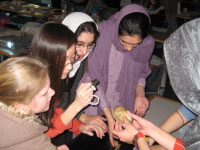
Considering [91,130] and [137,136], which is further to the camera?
[91,130]

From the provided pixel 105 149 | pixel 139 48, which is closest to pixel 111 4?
pixel 139 48

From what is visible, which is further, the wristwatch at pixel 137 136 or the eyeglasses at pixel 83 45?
the eyeglasses at pixel 83 45

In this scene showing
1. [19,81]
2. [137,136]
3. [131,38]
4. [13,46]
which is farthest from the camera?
[13,46]

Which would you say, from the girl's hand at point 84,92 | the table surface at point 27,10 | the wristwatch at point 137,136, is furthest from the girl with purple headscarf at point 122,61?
the table surface at point 27,10

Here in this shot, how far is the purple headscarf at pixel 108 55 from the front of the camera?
4.52ft

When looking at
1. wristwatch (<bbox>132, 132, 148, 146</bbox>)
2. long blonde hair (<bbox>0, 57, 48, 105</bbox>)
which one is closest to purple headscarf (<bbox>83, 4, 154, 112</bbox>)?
wristwatch (<bbox>132, 132, 148, 146</bbox>)

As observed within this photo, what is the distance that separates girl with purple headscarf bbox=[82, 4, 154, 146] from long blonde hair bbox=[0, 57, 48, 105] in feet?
2.09

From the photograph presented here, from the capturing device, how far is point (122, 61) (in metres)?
1.46

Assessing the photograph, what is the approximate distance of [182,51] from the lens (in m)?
0.81

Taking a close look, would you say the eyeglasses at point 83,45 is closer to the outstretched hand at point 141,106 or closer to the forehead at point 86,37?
the forehead at point 86,37

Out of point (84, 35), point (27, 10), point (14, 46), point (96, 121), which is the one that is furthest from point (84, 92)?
point (27, 10)

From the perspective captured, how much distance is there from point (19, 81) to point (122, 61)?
2.93 feet

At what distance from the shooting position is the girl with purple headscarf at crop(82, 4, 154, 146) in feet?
Answer: 4.09

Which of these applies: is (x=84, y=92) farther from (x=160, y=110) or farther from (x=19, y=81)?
(x=160, y=110)
